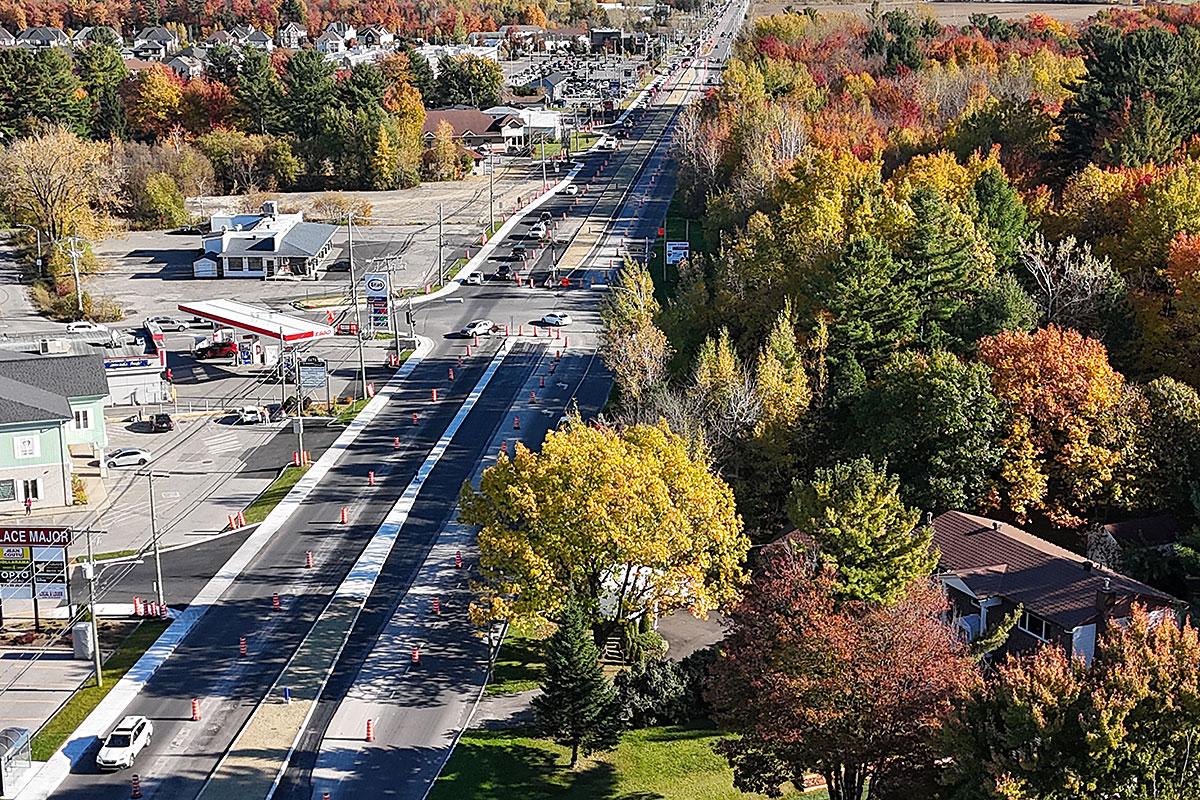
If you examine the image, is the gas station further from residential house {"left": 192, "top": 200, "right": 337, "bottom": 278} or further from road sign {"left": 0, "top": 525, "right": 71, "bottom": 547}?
road sign {"left": 0, "top": 525, "right": 71, "bottom": 547}

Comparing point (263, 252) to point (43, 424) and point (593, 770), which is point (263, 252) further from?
point (593, 770)

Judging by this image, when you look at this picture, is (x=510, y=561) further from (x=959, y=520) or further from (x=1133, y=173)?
(x=1133, y=173)

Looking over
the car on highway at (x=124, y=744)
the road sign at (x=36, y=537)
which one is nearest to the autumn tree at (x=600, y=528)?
the car on highway at (x=124, y=744)

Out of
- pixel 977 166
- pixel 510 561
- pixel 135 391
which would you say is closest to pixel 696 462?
pixel 510 561

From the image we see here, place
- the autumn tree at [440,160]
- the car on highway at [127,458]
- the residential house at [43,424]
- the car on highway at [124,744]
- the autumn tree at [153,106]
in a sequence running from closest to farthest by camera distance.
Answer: the car on highway at [124,744]
the residential house at [43,424]
the car on highway at [127,458]
the autumn tree at [440,160]
the autumn tree at [153,106]

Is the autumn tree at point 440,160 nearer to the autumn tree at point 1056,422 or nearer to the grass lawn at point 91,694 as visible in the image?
the autumn tree at point 1056,422

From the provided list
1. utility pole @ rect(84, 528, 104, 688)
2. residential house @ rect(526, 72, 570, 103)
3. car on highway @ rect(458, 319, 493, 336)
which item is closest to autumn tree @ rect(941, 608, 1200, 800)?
utility pole @ rect(84, 528, 104, 688)
